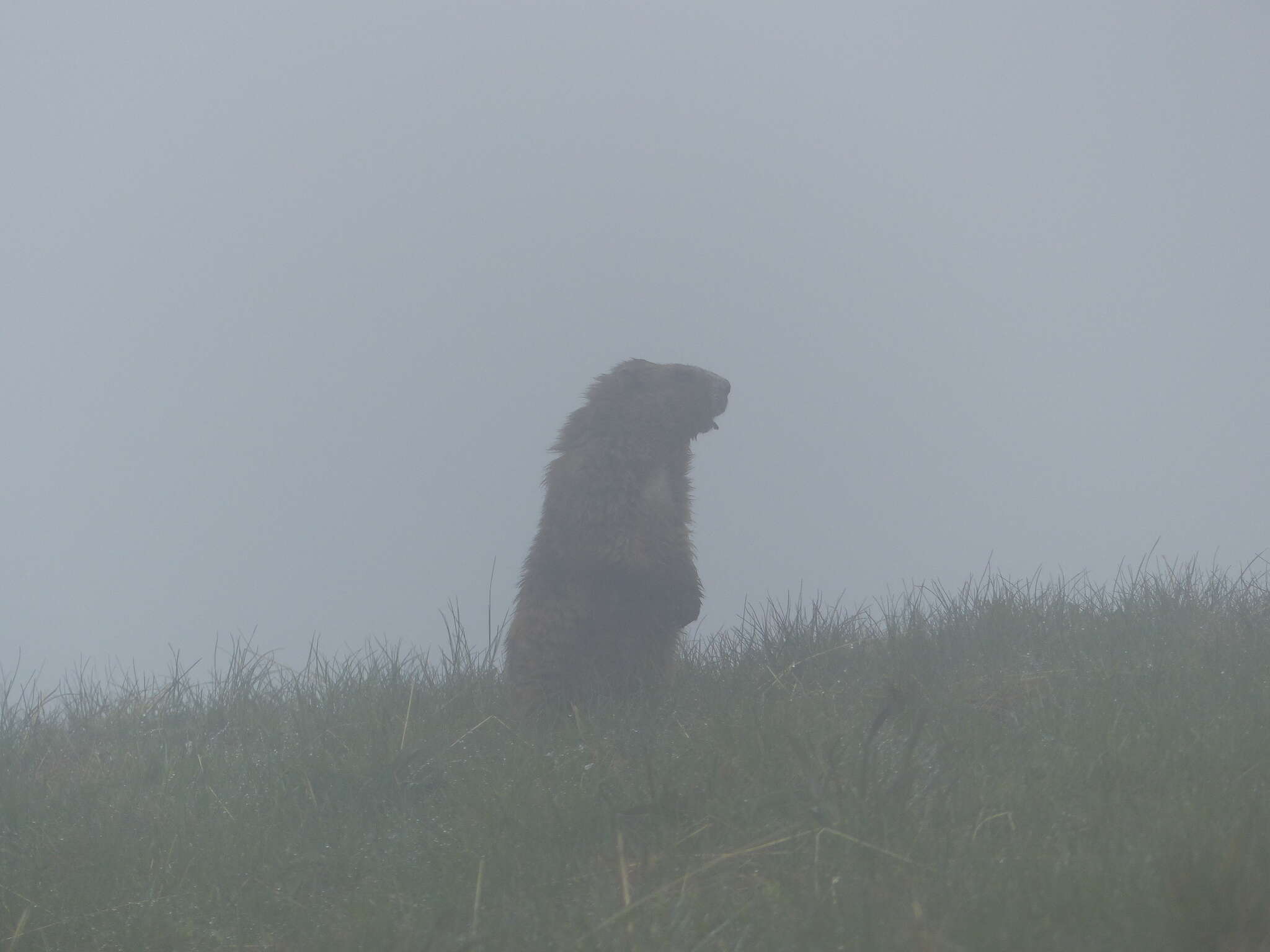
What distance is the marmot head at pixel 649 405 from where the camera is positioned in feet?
20.0

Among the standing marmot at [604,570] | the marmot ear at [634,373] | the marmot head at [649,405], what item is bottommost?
the standing marmot at [604,570]

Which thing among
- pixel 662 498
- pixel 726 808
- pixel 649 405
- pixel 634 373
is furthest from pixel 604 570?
pixel 726 808

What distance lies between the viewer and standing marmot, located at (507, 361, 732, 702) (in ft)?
17.4

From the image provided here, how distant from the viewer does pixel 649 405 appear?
6254mm

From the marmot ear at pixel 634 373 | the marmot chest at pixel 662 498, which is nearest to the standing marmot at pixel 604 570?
the marmot chest at pixel 662 498

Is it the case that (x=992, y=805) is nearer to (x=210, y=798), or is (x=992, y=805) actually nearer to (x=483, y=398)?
(x=210, y=798)

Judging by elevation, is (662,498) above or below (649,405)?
below

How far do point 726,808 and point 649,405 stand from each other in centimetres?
336

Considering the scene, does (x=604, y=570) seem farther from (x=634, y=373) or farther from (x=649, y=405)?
(x=634, y=373)

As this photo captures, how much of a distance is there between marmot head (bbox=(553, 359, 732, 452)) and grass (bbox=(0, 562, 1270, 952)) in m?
1.44

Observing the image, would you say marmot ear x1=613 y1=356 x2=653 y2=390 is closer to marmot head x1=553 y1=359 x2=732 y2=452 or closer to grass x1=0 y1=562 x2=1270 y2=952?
marmot head x1=553 y1=359 x2=732 y2=452

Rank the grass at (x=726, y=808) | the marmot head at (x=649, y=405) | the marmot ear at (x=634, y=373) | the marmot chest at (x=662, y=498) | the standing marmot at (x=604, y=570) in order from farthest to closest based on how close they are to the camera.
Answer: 1. the marmot ear at (x=634, y=373)
2. the marmot head at (x=649, y=405)
3. the marmot chest at (x=662, y=498)
4. the standing marmot at (x=604, y=570)
5. the grass at (x=726, y=808)

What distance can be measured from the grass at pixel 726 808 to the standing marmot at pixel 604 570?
288 mm

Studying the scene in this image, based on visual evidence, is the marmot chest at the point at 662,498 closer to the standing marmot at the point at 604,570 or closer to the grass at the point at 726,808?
the standing marmot at the point at 604,570
